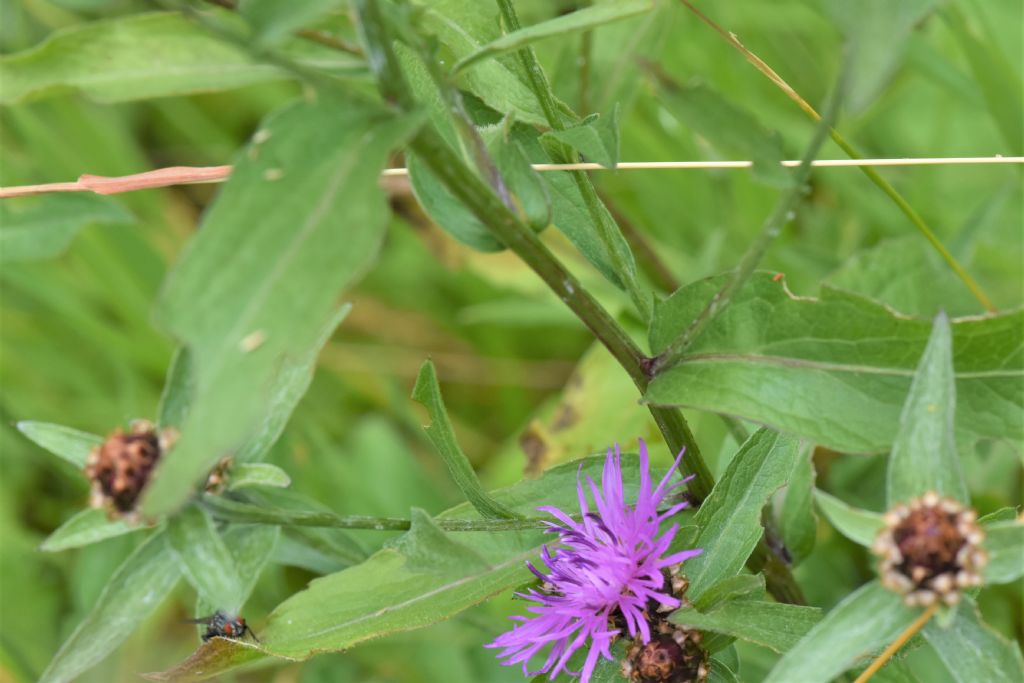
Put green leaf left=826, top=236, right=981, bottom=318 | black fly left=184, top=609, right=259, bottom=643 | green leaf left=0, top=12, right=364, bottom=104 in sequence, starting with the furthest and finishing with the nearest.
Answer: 1. green leaf left=826, top=236, right=981, bottom=318
2. black fly left=184, top=609, right=259, bottom=643
3. green leaf left=0, top=12, right=364, bottom=104

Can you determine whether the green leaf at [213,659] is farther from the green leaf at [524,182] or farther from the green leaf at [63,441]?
the green leaf at [524,182]

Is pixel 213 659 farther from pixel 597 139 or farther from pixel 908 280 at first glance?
pixel 908 280

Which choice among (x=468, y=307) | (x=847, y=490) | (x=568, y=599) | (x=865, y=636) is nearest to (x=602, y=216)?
(x=568, y=599)

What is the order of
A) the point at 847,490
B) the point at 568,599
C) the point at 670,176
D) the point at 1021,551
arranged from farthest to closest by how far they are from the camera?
the point at 670,176, the point at 847,490, the point at 568,599, the point at 1021,551

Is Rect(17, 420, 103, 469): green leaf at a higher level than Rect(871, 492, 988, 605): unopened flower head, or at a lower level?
higher

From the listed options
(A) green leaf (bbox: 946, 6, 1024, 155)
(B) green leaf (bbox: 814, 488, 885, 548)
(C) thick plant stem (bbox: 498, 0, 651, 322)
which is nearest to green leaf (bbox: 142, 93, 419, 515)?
(C) thick plant stem (bbox: 498, 0, 651, 322)

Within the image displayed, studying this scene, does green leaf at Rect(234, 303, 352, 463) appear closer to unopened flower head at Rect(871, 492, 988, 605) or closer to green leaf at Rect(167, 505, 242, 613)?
green leaf at Rect(167, 505, 242, 613)

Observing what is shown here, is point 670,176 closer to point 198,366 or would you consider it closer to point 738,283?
point 738,283
